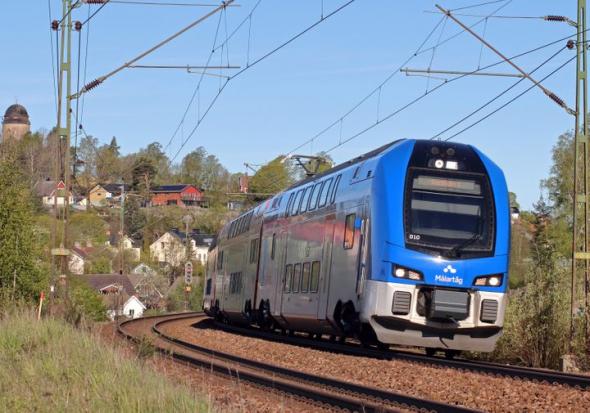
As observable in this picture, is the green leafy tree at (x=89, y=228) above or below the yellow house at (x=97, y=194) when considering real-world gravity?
below

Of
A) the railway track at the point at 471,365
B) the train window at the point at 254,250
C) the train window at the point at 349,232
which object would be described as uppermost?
the train window at the point at 254,250

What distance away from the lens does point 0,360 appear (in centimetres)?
1462

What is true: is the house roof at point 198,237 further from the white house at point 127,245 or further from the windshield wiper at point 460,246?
the windshield wiper at point 460,246

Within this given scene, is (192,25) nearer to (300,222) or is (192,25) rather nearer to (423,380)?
(300,222)

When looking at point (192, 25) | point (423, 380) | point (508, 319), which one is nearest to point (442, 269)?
point (423, 380)

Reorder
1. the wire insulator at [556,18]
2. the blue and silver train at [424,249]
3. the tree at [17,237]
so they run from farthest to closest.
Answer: the tree at [17,237], the wire insulator at [556,18], the blue and silver train at [424,249]

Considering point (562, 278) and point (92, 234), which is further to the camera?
point (92, 234)

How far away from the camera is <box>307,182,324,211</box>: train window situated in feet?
77.6

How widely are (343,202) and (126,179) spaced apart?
6211 inches

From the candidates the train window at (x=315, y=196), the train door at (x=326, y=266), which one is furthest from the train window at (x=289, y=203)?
the train door at (x=326, y=266)

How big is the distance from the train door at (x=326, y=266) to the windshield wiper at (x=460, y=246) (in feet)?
13.4

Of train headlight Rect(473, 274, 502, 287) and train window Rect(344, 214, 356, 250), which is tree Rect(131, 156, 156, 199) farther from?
train headlight Rect(473, 274, 502, 287)

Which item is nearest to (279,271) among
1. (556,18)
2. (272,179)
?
(556,18)

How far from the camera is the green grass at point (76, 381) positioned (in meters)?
9.88
